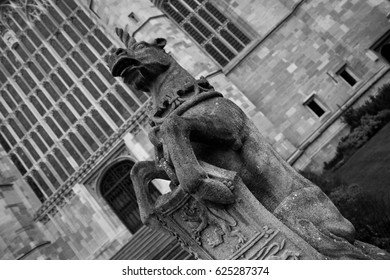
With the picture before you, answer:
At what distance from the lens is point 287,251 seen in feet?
9.66

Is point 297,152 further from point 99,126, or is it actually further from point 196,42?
point 99,126

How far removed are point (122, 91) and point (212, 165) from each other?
13676mm

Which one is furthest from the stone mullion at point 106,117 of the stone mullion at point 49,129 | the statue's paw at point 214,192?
the statue's paw at point 214,192

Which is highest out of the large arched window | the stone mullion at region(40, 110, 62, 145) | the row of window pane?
the stone mullion at region(40, 110, 62, 145)

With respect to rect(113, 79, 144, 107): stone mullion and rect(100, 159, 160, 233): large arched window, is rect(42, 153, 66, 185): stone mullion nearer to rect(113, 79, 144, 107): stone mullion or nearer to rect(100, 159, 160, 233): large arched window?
rect(100, 159, 160, 233): large arched window

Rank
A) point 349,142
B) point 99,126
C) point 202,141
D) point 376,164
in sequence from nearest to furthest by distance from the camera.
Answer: point 202,141
point 376,164
point 349,142
point 99,126

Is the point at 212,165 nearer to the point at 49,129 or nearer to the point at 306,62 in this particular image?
the point at 306,62

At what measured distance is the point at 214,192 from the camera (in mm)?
3039

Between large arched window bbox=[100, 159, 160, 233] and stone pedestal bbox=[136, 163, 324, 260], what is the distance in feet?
41.9

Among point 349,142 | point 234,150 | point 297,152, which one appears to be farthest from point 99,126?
point 234,150

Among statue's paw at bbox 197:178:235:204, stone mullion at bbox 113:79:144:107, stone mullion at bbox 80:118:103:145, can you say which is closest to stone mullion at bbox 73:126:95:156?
stone mullion at bbox 80:118:103:145

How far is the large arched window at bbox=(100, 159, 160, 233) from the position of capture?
1595 cm

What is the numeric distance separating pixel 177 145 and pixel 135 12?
1345 centimetres

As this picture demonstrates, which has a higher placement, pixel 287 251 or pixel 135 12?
pixel 135 12
